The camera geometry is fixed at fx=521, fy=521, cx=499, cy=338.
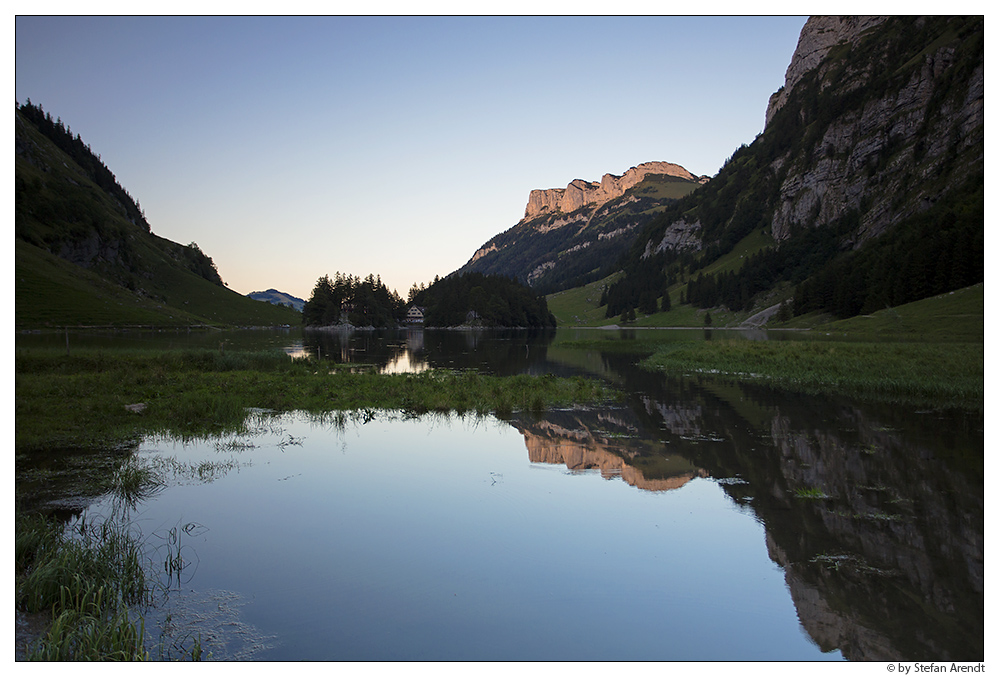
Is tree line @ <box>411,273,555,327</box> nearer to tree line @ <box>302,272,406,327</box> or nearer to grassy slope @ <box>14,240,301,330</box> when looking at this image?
tree line @ <box>302,272,406,327</box>

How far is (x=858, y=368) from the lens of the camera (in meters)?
35.6

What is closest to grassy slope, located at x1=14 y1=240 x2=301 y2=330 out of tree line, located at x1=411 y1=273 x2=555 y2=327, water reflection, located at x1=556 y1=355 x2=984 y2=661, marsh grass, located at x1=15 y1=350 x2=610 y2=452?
marsh grass, located at x1=15 y1=350 x2=610 y2=452

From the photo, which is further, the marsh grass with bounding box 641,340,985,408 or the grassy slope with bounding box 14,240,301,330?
the grassy slope with bounding box 14,240,301,330

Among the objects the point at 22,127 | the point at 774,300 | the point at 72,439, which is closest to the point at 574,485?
the point at 72,439

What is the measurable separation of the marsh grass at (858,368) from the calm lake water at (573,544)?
34.1 ft

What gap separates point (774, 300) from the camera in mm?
165375

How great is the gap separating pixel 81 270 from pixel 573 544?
17057 centimetres

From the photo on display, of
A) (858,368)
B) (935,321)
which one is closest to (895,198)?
(935,321)

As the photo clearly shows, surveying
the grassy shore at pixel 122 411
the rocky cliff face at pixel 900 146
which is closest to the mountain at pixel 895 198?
the rocky cliff face at pixel 900 146

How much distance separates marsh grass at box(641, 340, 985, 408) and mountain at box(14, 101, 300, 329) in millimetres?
107958

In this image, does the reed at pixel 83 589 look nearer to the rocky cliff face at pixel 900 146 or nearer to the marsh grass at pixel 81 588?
the marsh grass at pixel 81 588

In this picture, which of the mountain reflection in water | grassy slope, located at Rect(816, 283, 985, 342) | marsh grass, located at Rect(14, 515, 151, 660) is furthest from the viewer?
grassy slope, located at Rect(816, 283, 985, 342)

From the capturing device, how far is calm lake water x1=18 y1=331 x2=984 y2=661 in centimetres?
750
